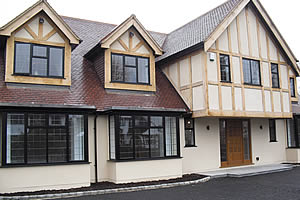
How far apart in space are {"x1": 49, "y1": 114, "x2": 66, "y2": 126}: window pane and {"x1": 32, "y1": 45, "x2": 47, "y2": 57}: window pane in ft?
9.56

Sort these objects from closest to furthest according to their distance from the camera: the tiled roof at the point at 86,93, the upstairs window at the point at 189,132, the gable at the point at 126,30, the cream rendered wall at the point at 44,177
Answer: the cream rendered wall at the point at 44,177 < the tiled roof at the point at 86,93 < the gable at the point at 126,30 < the upstairs window at the point at 189,132

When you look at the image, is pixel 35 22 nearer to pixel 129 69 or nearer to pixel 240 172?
pixel 129 69

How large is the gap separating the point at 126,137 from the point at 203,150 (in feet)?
16.0

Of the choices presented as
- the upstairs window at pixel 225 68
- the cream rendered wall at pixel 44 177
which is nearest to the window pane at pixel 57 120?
the cream rendered wall at pixel 44 177

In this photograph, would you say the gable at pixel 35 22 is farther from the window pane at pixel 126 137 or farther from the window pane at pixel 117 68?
the window pane at pixel 126 137

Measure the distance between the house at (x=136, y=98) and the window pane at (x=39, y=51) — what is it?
39mm

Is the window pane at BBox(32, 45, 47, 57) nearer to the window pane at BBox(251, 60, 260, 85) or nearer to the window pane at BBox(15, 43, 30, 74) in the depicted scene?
the window pane at BBox(15, 43, 30, 74)

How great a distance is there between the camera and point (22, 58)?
12.8 meters

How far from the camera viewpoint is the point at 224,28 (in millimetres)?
15320

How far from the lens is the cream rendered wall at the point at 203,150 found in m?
15.5

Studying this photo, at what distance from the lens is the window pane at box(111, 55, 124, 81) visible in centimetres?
1463

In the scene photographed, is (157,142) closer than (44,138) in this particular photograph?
No

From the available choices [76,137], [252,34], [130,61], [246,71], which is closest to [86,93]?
[76,137]

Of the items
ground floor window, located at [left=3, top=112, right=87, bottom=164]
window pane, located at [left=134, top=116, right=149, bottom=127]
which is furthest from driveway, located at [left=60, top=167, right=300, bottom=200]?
window pane, located at [left=134, top=116, right=149, bottom=127]
